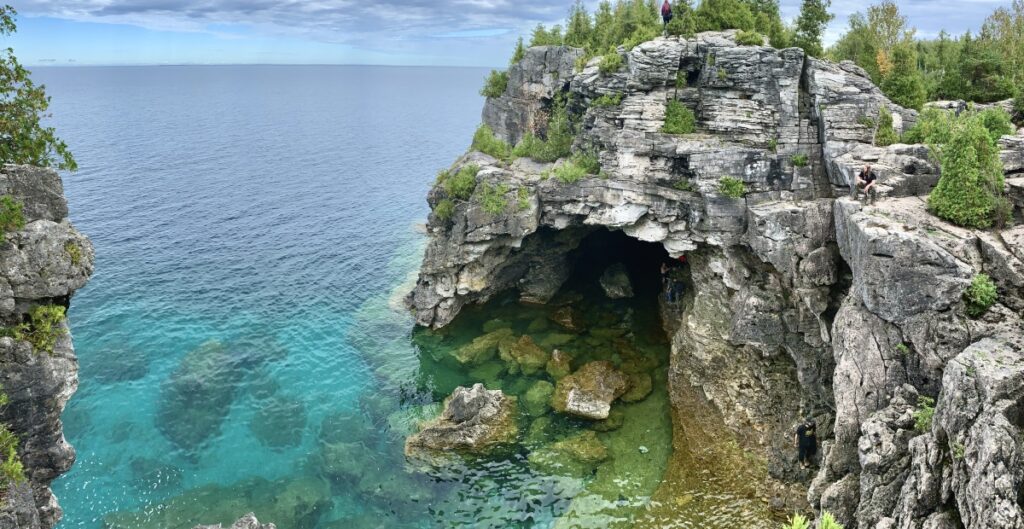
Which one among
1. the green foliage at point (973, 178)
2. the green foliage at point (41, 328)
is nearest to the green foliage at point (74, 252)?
the green foliage at point (41, 328)

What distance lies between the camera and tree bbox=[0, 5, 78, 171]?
16391mm

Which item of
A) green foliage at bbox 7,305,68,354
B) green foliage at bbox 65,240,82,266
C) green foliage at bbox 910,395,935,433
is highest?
green foliage at bbox 65,240,82,266

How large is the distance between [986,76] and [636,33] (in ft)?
60.9

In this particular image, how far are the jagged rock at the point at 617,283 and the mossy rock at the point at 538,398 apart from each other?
11.1m

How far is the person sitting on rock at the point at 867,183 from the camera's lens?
2225 centimetres

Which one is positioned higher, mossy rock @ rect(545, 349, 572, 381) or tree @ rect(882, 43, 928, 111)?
tree @ rect(882, 43, 928, 111)

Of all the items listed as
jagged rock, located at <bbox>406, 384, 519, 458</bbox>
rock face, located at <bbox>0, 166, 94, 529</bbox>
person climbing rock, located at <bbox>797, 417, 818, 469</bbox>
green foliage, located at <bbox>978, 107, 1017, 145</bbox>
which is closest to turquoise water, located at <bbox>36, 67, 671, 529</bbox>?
jagged rock, located at <bbox>406, 384, 519, 458</bbox>

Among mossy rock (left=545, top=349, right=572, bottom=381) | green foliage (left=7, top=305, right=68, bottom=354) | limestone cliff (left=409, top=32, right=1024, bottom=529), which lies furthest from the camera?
mossy rock (left=545, top=349, right=572, bottom=381)

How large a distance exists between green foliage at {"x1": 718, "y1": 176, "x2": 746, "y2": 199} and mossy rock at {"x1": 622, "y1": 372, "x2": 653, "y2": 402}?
1082cm

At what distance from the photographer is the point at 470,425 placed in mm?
29094

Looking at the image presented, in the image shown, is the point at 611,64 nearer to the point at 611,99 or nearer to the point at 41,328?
the point at 611,99

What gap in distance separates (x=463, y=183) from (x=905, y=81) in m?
24.4

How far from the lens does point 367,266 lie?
51031mm

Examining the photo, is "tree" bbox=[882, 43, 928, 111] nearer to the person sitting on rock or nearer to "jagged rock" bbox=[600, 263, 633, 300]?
the person sitting on rock
